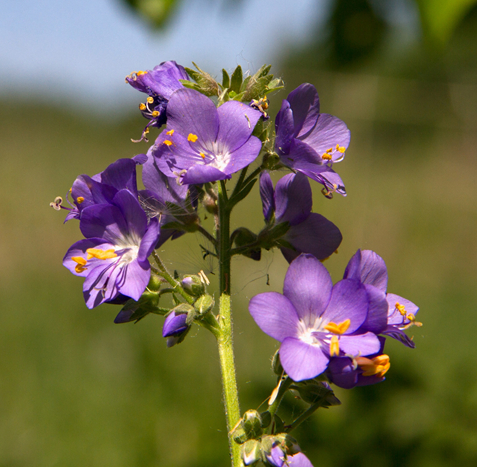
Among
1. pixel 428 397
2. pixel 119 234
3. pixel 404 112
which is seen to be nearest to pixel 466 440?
pixel 428 397

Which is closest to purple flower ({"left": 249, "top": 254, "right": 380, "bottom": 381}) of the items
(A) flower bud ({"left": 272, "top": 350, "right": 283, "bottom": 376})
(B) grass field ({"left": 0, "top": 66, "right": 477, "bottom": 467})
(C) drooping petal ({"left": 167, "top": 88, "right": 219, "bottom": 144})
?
(A) flower bud ({"left": 272, "top": 350, "right": 283, "bottom": 376})

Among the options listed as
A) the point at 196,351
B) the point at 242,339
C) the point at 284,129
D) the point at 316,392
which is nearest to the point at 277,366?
the point at 316,392

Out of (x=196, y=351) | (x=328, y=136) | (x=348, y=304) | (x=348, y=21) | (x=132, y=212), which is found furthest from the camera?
(x=196, y=351)

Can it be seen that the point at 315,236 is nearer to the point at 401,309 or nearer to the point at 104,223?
the point at 401,309

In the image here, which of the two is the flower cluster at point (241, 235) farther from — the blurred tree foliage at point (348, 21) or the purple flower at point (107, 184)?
the blurred tree foliage at point (348, 21)

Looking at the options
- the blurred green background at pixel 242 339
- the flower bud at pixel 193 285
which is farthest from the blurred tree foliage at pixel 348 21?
the flower bud at pixel 193 285

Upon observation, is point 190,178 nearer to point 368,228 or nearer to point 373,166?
point 368,228
